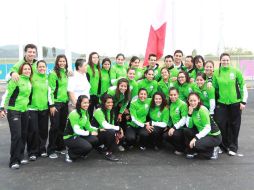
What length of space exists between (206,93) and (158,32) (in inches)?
200

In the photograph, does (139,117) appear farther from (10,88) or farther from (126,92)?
(10,88)

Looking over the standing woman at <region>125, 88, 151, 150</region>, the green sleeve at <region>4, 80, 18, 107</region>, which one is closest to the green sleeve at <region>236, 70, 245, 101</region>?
the standing woman at <region>125, 88, 151, 150</region>

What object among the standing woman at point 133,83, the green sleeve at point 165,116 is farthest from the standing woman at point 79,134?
the green sleeve at point 165,116

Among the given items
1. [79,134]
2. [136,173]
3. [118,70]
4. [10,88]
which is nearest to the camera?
[136,173]

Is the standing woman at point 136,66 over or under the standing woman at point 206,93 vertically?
over

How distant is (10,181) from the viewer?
4.18 meters

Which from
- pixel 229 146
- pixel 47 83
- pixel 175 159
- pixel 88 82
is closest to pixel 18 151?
pixel 47 83

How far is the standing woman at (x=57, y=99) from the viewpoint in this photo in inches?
203

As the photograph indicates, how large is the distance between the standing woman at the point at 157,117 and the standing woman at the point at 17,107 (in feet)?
7.06

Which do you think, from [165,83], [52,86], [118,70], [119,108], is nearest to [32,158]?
[52,86]

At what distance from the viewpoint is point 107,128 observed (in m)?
5.19

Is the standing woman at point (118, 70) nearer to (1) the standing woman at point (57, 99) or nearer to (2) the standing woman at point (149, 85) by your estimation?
(2) the standing woman at point (149, 85)

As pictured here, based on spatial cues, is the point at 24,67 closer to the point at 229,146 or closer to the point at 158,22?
the point at 229,146

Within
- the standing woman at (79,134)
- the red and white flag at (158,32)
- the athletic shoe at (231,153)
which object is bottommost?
the athletic shoe at (231,153)
